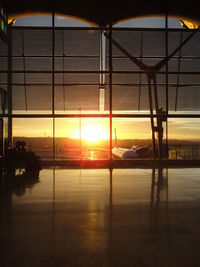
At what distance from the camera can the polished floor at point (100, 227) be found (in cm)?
314

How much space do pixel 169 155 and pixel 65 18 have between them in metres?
7.27

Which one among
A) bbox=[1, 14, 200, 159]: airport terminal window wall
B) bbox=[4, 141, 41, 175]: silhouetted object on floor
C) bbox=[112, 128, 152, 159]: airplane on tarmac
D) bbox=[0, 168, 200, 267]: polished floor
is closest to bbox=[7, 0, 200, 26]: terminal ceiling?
bbox=[1, 14, 200, 159]: airport terminal window wall

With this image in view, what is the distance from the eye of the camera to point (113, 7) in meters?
15.0

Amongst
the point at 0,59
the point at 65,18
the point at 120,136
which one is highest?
the point at 65,18

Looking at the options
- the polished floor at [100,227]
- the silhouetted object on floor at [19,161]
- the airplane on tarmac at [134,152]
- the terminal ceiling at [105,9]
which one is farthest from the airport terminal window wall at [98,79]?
the polished floor at [100,227]

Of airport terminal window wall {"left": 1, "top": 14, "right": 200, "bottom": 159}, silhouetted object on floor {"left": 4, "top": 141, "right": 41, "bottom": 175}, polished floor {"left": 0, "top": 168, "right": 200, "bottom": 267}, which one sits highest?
airport terminal window wall {"left": 1, "top": 14, "right": 200, "bottom": 159}

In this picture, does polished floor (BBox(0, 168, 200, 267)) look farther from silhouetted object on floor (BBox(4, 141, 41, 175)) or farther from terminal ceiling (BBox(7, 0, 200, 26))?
terminal ceiling (BBox(7, 0, 200, 26))

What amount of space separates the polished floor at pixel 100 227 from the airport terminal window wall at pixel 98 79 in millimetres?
7516

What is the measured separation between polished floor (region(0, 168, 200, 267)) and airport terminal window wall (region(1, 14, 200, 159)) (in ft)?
24.7

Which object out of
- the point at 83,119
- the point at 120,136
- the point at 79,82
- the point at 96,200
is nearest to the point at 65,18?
the point at 79,82

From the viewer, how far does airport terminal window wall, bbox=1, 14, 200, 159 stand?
1475 centimetres

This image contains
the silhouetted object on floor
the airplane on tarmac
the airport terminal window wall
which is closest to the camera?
the silhouetted object on floor

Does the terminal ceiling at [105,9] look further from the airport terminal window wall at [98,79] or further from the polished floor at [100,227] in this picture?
the polished floor at [100,227]

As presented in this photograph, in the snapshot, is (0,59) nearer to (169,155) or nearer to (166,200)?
(169,155)
